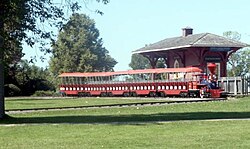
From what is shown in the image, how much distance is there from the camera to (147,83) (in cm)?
5675

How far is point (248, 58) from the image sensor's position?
89.0 metres

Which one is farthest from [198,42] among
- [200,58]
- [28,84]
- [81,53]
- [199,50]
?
[81,53]

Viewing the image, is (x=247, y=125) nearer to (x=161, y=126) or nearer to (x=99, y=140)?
(x=161, y=126)

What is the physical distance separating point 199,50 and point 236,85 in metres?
6.45

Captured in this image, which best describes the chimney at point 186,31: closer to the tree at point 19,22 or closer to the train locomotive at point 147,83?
the train locomotive at point 147,83

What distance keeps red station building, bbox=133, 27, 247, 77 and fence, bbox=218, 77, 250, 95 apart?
136 inches

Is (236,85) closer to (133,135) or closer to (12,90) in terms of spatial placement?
(12,90)

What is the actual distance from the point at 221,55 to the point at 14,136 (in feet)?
144

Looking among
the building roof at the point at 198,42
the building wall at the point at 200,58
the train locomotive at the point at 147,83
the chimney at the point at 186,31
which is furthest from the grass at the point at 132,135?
the chimney at the point at 186,31

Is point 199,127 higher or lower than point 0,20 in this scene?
lower

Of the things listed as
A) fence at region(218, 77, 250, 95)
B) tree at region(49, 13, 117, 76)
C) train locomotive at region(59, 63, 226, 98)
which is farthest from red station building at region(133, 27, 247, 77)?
tree at region(49, 13, 117, 76)

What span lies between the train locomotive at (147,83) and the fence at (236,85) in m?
2.26

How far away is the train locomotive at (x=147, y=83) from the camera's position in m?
49.2

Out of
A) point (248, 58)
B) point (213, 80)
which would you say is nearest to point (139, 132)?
point (213, 80)
